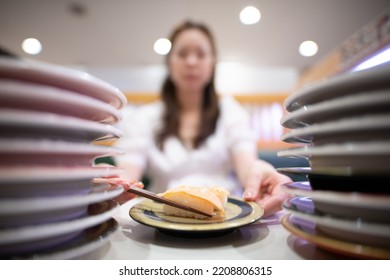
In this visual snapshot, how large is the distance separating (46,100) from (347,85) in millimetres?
277

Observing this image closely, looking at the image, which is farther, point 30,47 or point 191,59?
point 191,59

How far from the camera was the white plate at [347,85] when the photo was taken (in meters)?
0.21

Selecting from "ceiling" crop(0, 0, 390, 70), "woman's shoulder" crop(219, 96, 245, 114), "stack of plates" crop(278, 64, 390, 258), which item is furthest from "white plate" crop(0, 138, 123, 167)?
"woman's shoulder" crop(219, 96, 245, 114)

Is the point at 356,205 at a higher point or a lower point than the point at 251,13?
lower

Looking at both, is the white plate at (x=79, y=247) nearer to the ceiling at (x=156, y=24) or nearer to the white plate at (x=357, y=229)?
the white plate at (x=357, y=229)

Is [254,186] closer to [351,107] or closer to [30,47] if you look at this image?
[351,107]

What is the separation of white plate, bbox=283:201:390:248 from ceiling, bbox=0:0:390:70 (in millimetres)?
848

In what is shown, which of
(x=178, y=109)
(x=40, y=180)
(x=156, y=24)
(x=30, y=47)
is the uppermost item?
(x=156, y=24)

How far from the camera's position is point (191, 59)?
1192 mm

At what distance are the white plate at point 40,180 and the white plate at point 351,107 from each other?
0.23m

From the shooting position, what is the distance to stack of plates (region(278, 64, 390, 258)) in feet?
0.67

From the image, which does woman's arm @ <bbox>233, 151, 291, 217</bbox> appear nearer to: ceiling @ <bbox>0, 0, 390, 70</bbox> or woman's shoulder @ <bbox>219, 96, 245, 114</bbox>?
ceiling @ <bbox>0, 0, 390, 70</bbox>

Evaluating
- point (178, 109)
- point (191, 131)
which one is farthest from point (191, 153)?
point (178, 109)

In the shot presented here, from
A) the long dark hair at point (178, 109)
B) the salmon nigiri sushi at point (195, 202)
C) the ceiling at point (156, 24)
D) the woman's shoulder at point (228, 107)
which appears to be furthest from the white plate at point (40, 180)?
the woman's shoulder at point (228, 107)
